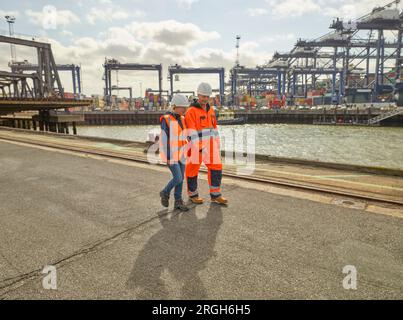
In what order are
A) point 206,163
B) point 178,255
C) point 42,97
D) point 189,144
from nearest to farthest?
1. point 178,255
2. point 189,144
3. point 206,163
4. point 42,97

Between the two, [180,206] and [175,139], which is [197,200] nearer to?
[180,206]

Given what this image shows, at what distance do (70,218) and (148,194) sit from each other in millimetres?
1471

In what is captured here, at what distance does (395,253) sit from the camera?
2824mm

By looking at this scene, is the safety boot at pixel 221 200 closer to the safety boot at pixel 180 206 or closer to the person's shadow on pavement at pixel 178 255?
the person's shadow on pavement at pixel 178 255

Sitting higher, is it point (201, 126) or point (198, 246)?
point (201, 126)

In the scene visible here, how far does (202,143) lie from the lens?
4.38m

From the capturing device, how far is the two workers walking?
407 centimetres

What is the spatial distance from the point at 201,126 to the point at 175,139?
573 mm

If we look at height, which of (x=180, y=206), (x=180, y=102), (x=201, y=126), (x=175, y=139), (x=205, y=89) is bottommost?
(x=180, y=206)

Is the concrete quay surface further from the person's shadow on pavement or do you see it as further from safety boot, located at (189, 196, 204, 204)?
safety boot, located at (189, 196, 204, 204)

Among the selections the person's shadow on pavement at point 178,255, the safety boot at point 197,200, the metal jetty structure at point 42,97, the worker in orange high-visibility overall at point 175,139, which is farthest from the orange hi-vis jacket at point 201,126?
the metal jetty structure at point 42,97

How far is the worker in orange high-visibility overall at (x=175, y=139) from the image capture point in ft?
13.2

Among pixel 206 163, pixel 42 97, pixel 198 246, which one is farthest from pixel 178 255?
pixel 42 97
